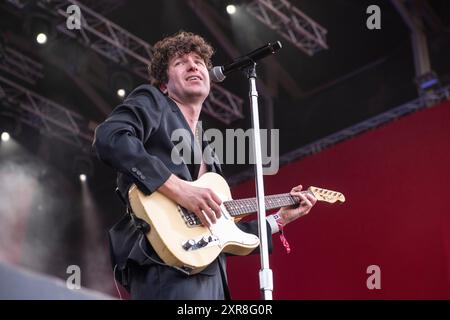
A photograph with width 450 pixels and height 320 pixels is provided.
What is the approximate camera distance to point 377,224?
232 inches

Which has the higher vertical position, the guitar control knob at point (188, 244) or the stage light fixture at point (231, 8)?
the stage light fixture at point (231, 8)

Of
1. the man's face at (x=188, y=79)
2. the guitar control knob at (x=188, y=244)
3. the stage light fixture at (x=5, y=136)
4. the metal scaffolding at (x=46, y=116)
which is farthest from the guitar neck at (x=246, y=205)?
the stage light fixture at (x=5, y=136)

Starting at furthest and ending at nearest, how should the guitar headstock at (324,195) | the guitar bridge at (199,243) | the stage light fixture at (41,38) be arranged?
the stage light fixture at (41,38) → the guitar headstock at (324,195) → the guitar bridge at (199,243)

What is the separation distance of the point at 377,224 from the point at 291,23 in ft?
8.91

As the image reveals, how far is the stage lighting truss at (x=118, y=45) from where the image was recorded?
747cm

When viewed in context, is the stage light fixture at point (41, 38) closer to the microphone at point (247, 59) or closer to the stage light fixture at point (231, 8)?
the stage light fixture at point (231, 8)

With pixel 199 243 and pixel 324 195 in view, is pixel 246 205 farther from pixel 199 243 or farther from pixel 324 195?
pixel 324 195

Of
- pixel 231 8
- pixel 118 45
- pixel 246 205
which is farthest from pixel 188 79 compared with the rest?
pixel 118 45

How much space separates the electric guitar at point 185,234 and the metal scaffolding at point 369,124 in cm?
485

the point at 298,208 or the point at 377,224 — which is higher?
the point at 377,224

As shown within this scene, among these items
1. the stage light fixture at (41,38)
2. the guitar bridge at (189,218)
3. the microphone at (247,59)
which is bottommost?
the guitar bridge at (189,218)

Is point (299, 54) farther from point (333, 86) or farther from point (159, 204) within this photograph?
point (159, 204)

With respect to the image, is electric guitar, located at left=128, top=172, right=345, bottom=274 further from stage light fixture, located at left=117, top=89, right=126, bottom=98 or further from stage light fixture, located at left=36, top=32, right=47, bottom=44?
stage light fixture, located at left=117, top=89, right=126, bottom=98

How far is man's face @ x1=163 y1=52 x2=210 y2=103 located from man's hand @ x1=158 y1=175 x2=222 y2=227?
522mm
